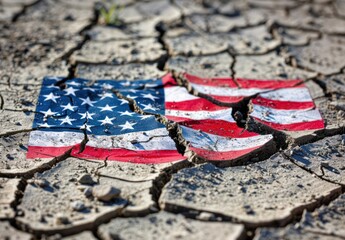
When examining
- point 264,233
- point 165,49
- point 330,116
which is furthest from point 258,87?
point 264,233

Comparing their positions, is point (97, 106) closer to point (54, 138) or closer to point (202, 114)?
point (54, 138)

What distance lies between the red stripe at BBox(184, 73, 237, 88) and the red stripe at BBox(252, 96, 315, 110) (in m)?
0.23

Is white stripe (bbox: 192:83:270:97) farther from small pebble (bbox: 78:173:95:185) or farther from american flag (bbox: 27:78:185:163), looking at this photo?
small pebble (bbox: 78:173:95:185)

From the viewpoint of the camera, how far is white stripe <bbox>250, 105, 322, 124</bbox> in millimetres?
2928

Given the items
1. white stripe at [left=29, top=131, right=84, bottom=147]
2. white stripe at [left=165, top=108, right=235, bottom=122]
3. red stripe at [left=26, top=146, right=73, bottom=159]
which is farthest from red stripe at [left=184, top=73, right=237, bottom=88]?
red stripe at [left=26, top=146, right=73, bottom=159]

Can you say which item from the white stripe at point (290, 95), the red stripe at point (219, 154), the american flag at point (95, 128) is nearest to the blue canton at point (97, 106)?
the american flag at point (95, 128)

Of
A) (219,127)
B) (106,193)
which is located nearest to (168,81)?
(219,127)

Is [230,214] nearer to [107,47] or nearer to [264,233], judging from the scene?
[264,233]

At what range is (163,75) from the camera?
337 cm

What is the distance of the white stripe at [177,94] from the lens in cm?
307

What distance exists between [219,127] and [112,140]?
1.84 ft

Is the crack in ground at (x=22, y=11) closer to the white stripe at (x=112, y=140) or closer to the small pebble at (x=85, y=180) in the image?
the white stripe at (x=112, y=140)

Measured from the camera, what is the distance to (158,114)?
114 inches

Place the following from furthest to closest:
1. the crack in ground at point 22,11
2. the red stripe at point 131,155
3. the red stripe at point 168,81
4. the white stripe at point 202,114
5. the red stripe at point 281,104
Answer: the crack in ground at point 22,11 < the red stripe at point 168,81 < the red stripe at point 281,104 < the white stripe at point 202,114 < the red stripe at point 131,155
